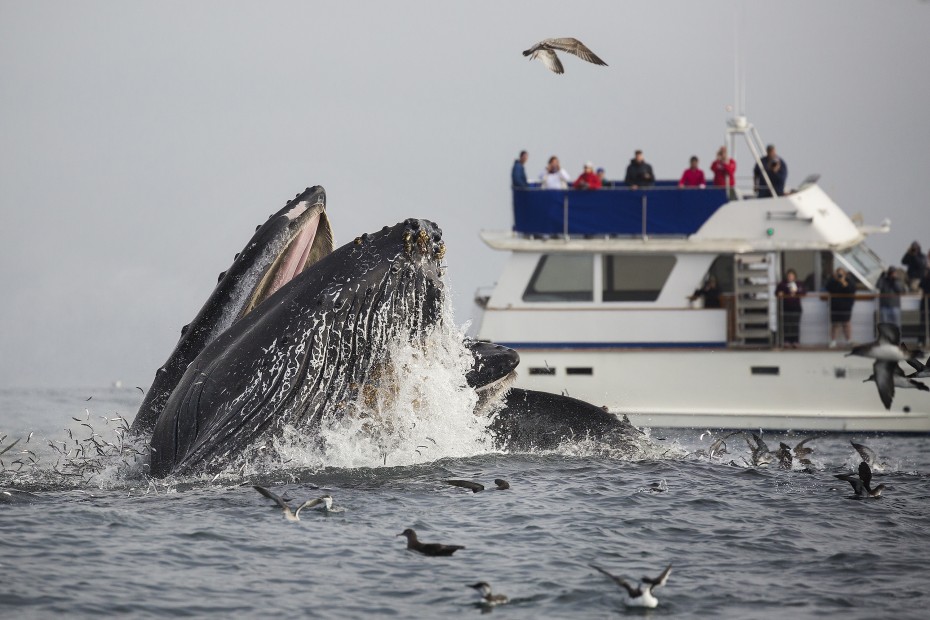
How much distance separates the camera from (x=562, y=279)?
2459 cm

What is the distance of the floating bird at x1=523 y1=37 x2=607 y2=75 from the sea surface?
486cm

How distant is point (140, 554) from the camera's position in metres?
7.39

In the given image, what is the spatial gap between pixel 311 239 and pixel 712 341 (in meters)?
15.5

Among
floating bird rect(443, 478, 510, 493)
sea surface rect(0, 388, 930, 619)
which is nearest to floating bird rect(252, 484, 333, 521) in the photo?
sea surface rect(0, 388, 930, 619)

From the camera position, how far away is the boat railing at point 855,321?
75.6 feet

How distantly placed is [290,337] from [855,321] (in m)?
17.1

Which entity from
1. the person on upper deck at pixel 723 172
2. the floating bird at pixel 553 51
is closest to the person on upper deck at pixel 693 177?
the person on upper deck at pixel 723 172

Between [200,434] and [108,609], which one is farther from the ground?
[200,434]

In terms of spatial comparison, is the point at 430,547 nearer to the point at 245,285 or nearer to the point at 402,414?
the point at 402,414

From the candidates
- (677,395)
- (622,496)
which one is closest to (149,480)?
(622,496)

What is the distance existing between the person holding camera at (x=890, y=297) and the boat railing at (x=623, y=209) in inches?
135

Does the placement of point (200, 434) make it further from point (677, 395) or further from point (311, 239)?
point (677, 395)

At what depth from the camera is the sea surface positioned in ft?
22.1

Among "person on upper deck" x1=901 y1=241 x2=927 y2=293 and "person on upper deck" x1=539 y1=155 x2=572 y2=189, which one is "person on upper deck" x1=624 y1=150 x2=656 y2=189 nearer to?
"person on upper deck" x1=539 y1=155 x2=572 y2=189
